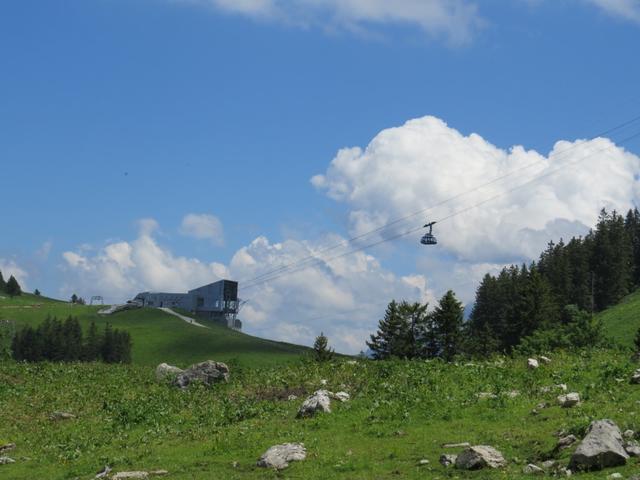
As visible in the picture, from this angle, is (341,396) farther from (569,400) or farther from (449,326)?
(449,326)

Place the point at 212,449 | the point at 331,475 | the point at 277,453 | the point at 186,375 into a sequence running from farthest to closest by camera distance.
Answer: the point at 186,375
the point at 212,449
the point at 277,453
the point at 331,475

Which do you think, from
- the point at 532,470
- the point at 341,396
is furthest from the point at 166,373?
the point at 532,470

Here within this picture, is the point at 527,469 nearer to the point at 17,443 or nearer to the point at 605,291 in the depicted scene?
the point at 17,443

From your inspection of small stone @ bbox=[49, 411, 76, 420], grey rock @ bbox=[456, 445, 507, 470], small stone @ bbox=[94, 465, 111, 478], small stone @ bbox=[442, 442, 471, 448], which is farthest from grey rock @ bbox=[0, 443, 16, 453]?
grey rock @ bbox=[456, 445, 507, 470]

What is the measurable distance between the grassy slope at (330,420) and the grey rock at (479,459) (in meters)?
0.33

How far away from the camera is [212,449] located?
25094mm

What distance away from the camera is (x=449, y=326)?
3777 inches

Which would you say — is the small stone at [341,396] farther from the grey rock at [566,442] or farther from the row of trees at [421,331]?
the row of trees at [421,331]

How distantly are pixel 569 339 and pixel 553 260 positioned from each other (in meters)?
102

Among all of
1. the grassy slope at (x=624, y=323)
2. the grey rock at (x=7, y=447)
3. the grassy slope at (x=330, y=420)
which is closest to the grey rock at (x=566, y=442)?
the grassy slope at (x=330, y=420)

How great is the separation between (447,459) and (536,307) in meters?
85.5

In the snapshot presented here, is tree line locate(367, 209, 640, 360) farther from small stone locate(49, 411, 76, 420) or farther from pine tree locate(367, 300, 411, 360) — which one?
small stone locate(49, 411, 76, 420)

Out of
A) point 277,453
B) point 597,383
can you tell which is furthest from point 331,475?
point 597,383

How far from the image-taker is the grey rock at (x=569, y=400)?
24094 millimetres
